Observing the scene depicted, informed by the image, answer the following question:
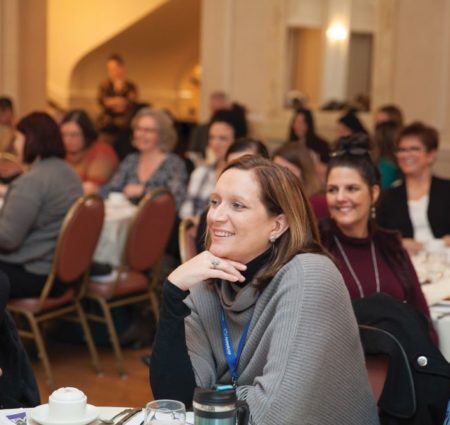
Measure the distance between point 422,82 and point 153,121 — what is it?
10.3 ft

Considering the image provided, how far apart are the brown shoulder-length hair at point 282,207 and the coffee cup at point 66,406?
57 cm

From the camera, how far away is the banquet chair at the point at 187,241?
4000mm

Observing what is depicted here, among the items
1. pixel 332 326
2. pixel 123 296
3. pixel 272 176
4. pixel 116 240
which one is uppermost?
pixel 272 176

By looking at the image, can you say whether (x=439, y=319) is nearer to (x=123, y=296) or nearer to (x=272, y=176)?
(x=272, y=176)

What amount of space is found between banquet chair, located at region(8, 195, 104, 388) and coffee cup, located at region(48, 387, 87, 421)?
2.69 m

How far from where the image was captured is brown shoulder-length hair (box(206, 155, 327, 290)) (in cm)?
228

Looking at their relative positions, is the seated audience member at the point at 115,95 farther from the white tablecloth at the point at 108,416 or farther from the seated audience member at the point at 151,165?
the white tablecloth at the point at 108,416

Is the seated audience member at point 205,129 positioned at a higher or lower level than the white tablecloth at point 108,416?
higher

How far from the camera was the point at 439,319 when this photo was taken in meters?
3.18

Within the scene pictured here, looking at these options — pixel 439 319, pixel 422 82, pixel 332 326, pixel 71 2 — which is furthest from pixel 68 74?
pixel 332 326

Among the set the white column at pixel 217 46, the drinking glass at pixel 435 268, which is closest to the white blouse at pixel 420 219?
the drinking glass at pixel 435 268

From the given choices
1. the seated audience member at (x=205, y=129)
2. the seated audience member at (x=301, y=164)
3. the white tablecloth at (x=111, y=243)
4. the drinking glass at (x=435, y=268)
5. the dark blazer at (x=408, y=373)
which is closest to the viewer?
the dark blazer at (x=408, y=373)

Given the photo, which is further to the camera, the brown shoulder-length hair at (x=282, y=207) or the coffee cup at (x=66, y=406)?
the brown shoulder-length hair at (x=282, y=207)

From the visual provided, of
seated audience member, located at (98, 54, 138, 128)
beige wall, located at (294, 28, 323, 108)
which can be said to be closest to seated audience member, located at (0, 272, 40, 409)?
beige wall, located at (294, 28, 323, 108)
